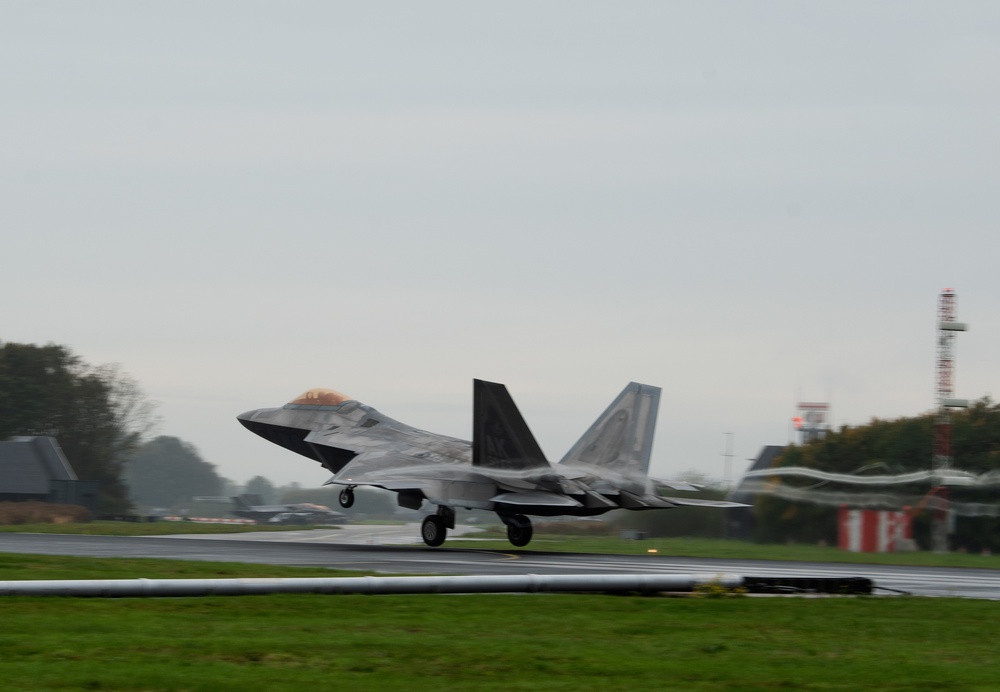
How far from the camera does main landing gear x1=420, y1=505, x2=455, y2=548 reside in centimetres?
3266

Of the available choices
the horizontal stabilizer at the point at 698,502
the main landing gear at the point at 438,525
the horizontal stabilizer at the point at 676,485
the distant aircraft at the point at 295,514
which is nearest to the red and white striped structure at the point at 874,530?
the horizontal stabilizer at the point at 698,502

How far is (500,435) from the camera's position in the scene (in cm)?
3105

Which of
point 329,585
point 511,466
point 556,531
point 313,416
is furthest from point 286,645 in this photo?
point 556,531

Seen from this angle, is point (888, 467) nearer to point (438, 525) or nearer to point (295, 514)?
point (438, 525)

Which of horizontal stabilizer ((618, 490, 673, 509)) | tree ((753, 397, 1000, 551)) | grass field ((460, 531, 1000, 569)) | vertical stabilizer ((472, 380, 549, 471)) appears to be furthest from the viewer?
tree ((753, 397, 1000, 551))

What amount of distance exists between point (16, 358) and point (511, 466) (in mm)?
61723

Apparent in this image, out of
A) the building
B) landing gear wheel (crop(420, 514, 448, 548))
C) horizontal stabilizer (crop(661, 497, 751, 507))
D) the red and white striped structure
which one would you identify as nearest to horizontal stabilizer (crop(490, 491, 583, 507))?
landing gear wheel (crop(420, 514, 448, 548))

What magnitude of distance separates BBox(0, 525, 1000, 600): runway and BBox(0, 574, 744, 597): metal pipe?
199 inches

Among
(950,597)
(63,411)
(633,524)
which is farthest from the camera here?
(63,411)

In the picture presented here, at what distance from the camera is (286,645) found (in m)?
11.3

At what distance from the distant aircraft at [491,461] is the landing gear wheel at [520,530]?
0.03 meters

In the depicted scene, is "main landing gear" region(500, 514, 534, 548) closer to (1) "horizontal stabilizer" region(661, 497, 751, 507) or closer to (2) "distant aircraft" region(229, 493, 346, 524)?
(1) "horizontal stabilizer" region(661, 497, 751, 507)

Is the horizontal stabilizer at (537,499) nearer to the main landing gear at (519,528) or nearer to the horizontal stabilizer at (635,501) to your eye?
the main landing gear at (519,528)

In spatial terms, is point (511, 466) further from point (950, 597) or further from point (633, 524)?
point (950, 597)
